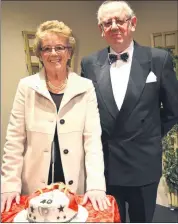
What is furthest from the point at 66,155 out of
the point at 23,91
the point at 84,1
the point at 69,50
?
the point at 84,1

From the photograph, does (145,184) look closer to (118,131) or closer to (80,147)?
(118,131)

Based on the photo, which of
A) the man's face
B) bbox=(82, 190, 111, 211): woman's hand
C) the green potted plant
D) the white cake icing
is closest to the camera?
the white cake icing

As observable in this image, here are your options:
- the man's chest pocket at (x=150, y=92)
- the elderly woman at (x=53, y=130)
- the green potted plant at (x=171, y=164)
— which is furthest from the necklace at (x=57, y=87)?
the green potted plant at (x=171, y=164)

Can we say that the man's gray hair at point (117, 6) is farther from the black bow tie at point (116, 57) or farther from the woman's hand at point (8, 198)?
the woman's hand at point (8, 198)

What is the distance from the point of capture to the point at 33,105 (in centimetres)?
141

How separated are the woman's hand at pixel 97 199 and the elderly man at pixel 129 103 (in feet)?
1.05

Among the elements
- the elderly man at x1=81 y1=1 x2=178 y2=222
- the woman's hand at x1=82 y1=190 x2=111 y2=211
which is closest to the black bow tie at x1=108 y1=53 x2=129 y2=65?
the elderly man at x1=81 y1=1 x2=178 y2=222

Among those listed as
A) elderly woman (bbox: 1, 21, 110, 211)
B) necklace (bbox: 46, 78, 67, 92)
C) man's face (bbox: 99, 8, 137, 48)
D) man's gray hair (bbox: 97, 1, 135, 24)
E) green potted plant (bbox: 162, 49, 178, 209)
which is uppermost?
man's gray hair (bbox: 97, 1, 135, 24)

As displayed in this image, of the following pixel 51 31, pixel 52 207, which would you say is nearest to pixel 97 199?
pixel 52 207

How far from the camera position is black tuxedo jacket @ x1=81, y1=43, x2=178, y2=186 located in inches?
62.6

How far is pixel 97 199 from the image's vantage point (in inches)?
50.8

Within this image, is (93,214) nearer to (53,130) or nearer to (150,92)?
(53,130)

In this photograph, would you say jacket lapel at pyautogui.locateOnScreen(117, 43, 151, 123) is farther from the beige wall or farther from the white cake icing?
the beige wall

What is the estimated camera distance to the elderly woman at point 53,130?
4.55 feet
